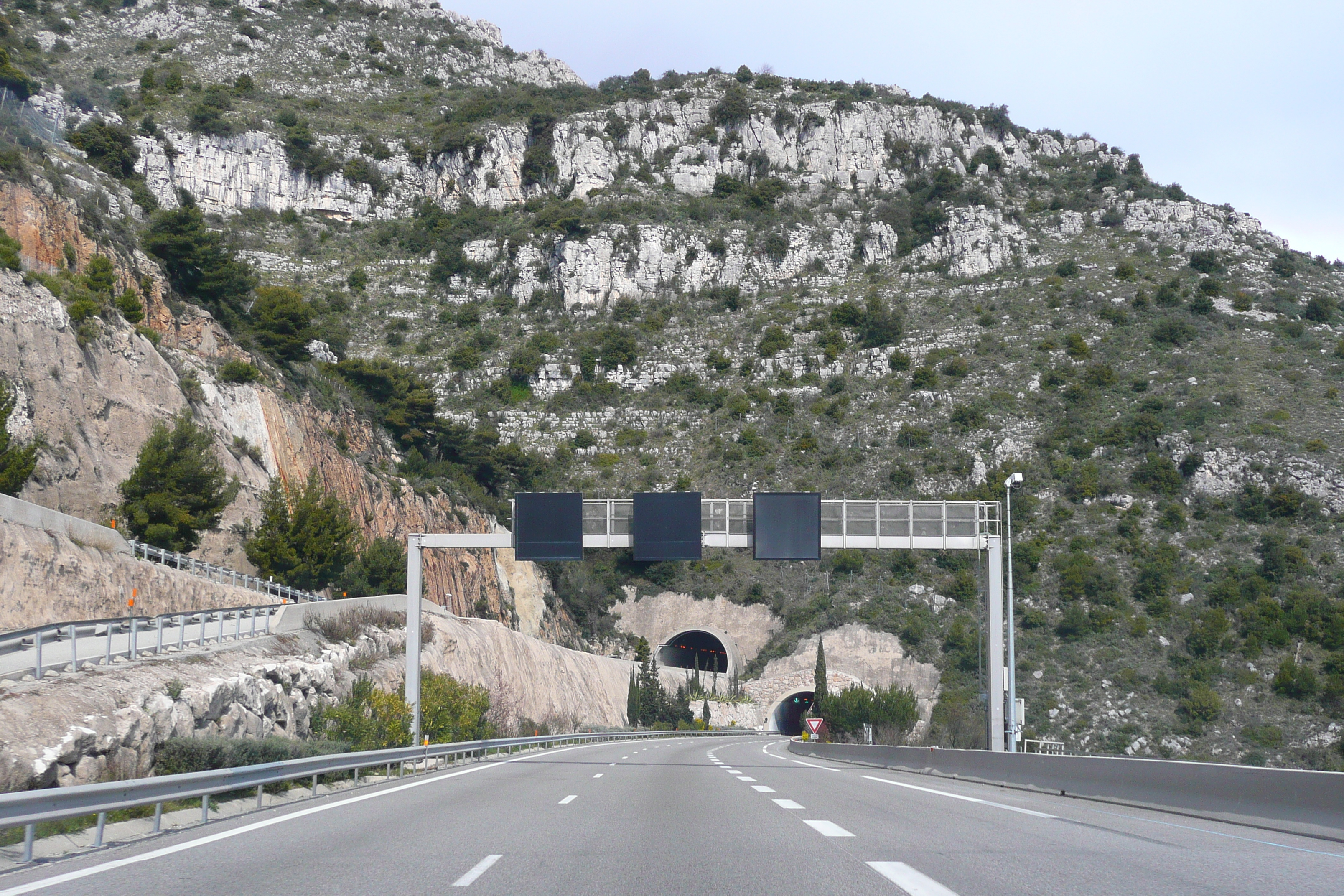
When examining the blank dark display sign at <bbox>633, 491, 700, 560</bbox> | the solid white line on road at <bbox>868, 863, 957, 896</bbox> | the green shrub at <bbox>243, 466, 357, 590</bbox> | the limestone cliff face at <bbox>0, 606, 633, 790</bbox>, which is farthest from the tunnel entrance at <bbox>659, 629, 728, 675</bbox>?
the solid white line on road at <bbox>868, 863, 957, 896</bbox>

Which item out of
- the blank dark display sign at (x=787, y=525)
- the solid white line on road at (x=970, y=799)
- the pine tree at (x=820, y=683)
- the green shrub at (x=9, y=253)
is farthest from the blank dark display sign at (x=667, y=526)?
the pine tree at (x=820, y=683)

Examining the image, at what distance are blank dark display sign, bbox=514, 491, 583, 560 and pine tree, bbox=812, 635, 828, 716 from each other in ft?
139

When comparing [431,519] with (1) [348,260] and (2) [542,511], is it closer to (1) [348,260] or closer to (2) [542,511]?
(2) [542,511]

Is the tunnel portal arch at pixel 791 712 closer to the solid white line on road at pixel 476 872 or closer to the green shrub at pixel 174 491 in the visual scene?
the green shrub at pixel 174 491

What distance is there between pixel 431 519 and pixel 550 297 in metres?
44.7

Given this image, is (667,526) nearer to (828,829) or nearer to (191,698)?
(191,698)

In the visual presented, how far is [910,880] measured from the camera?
25.8ft

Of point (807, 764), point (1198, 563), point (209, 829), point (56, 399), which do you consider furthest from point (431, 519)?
point (209, 829)

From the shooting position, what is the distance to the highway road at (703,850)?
7777mm

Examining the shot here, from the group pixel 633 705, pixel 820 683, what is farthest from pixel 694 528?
pixel 820 683

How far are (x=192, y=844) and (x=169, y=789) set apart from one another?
6.05 feet

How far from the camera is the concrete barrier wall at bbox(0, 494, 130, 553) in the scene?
28656mm

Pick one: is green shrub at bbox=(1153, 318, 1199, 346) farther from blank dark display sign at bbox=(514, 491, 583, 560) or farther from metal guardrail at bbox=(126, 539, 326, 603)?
metal guardrail at bbox=(126, 539, 326, 603)

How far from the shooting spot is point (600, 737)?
54.5 meters
